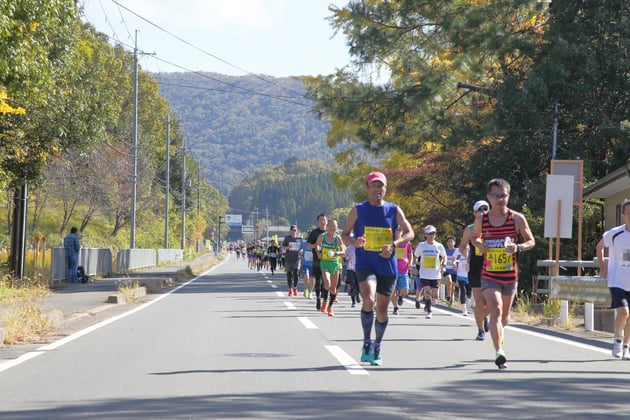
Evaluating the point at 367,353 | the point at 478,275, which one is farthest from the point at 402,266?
the point at 367,353

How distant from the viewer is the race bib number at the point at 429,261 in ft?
61.1

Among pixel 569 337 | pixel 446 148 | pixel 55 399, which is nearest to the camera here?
pixel 55 399

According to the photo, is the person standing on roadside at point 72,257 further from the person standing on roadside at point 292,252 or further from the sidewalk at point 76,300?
the person standing on roadside at point 292,252

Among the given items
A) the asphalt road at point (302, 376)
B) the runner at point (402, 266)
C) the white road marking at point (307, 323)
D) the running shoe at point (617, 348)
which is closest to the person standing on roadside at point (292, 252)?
the runner at point (402, 266)

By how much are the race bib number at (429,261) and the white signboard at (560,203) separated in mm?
2194

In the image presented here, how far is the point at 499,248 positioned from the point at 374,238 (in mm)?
1329

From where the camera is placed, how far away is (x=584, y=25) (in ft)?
95.0

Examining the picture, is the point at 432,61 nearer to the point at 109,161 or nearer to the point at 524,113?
the point at 524,113

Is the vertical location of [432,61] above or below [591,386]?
above

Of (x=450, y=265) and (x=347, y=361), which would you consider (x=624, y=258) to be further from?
(x=450, y=265)

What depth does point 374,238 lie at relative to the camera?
9.97 m

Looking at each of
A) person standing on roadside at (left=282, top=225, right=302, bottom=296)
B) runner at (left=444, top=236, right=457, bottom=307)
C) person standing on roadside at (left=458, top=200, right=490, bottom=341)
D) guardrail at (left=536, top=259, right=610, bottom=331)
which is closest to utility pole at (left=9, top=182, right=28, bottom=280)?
person standing on roadside at (left=282, top=225, right=302, bottom=296)

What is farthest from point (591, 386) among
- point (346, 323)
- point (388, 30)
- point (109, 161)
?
point (109, 161)

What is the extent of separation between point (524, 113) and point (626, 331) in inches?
742
